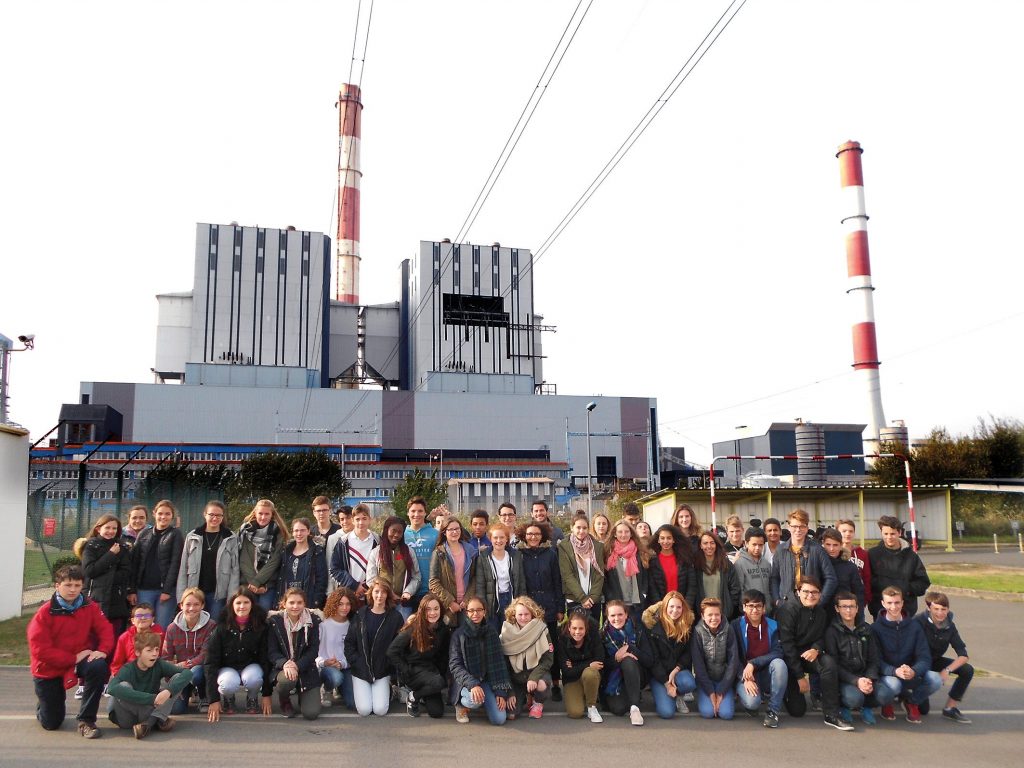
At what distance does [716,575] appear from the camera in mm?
7531

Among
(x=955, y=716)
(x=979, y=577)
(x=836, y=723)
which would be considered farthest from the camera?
(x=979, y=577)

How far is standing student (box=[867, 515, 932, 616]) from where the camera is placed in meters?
7.46

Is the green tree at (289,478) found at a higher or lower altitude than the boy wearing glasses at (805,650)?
higher

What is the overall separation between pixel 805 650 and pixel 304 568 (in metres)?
4.66

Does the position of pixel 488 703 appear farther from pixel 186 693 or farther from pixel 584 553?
pixel 186 693

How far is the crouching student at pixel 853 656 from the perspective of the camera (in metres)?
6.41

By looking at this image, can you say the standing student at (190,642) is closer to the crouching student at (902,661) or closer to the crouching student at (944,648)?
the crouching student at (902,661)

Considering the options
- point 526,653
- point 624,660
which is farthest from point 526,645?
point 624,660

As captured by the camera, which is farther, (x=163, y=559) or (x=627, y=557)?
(x=627, y=557)

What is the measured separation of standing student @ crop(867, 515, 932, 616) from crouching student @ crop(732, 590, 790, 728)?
5.11ft

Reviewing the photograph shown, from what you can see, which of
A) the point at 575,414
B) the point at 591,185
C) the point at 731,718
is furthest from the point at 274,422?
the point at 731,718

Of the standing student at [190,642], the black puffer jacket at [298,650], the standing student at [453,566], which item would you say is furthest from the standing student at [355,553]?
the standing student at [190,642]

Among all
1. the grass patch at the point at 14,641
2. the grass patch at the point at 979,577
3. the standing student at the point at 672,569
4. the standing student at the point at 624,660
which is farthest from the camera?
the grass patch at the point at 979,577

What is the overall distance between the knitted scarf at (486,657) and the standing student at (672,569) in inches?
69.4
